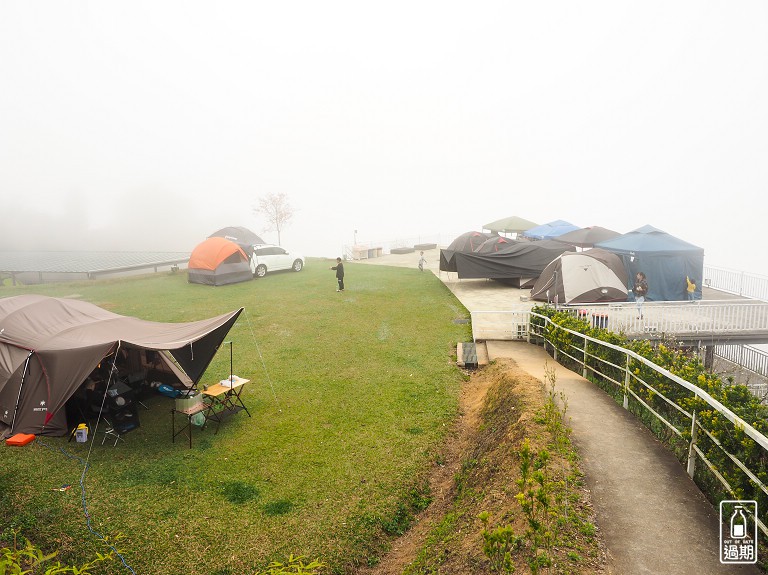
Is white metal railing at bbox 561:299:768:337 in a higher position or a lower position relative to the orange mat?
higher

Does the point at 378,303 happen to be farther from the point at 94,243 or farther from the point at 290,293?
the point at 94,243

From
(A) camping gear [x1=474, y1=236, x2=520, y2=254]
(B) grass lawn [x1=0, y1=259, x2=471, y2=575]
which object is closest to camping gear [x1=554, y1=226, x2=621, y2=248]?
(A) camping gear [x1=474, y1=236, x2=520, y2=254]

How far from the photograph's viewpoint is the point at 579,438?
6578 millimetres

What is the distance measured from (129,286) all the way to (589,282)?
20265 millimetres

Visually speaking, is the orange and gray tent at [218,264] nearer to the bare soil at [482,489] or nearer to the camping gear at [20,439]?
the camping gear at [20,439]

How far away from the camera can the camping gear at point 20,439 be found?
317 inches

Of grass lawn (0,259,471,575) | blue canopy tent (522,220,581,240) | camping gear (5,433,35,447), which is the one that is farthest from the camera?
blue canopy tent (522,220,581,240)

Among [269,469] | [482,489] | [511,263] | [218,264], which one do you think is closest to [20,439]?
[269,469]

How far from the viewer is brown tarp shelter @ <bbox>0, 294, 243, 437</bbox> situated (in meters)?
8.16

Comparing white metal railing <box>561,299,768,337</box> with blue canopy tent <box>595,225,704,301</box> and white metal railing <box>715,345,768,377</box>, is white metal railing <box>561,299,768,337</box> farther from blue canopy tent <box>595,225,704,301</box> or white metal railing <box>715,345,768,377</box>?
blue canopy tent <box>595,225,704,301</box>

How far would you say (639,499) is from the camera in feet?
16.8

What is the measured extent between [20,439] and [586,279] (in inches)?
600

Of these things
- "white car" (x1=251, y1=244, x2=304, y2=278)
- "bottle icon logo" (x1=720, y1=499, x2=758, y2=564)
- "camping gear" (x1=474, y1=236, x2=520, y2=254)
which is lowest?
"bottle icon logo" (x1=720, y1=499, x2=758, y2=564)

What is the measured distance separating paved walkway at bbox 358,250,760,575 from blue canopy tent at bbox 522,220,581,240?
22.4 metres
